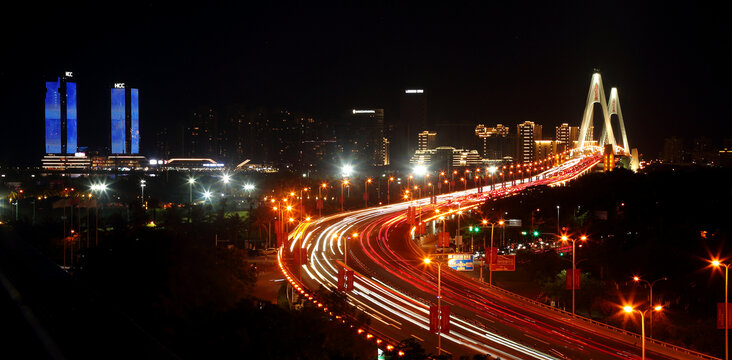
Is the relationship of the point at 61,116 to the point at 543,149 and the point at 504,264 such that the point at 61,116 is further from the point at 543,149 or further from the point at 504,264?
the point at 504,264

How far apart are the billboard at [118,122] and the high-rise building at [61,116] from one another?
32.2ft

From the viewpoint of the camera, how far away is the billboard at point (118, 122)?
99.8 meters

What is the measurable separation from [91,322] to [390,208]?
26643 mm

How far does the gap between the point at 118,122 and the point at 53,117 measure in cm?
1305

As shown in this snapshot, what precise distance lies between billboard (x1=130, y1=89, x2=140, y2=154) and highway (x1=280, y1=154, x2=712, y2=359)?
83431 mm

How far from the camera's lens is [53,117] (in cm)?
8794

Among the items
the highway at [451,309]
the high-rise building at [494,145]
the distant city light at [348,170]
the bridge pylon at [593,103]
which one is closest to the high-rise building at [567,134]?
the high-rise building at [494,145]

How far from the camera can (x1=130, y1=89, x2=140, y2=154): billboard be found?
101 metres

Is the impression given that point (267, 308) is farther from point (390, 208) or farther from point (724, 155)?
point (724, 155)

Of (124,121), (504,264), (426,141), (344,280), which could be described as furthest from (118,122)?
(504,264)

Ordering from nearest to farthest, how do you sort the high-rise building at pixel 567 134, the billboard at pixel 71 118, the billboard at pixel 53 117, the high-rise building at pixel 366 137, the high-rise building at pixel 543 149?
the billboard at pixel 53 117 → the billboard at pixel 71 118 → the high-rise building at pixel 366 137 → the high-rise building at pixel 543 149 → the high-rise building at pixel 567 134

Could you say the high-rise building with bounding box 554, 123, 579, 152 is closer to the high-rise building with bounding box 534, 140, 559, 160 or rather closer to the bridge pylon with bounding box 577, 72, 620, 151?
the high-rise building with bounding box 534, 140, 559, 160

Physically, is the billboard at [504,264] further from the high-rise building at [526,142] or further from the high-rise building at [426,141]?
the high-rise building at [426,141]

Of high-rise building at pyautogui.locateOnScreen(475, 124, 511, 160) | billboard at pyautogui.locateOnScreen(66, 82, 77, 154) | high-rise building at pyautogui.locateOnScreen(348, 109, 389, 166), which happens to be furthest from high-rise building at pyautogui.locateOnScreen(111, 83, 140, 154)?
high-rise building at pyautogui.locateOnScreen(475, 124, 511, 160)
